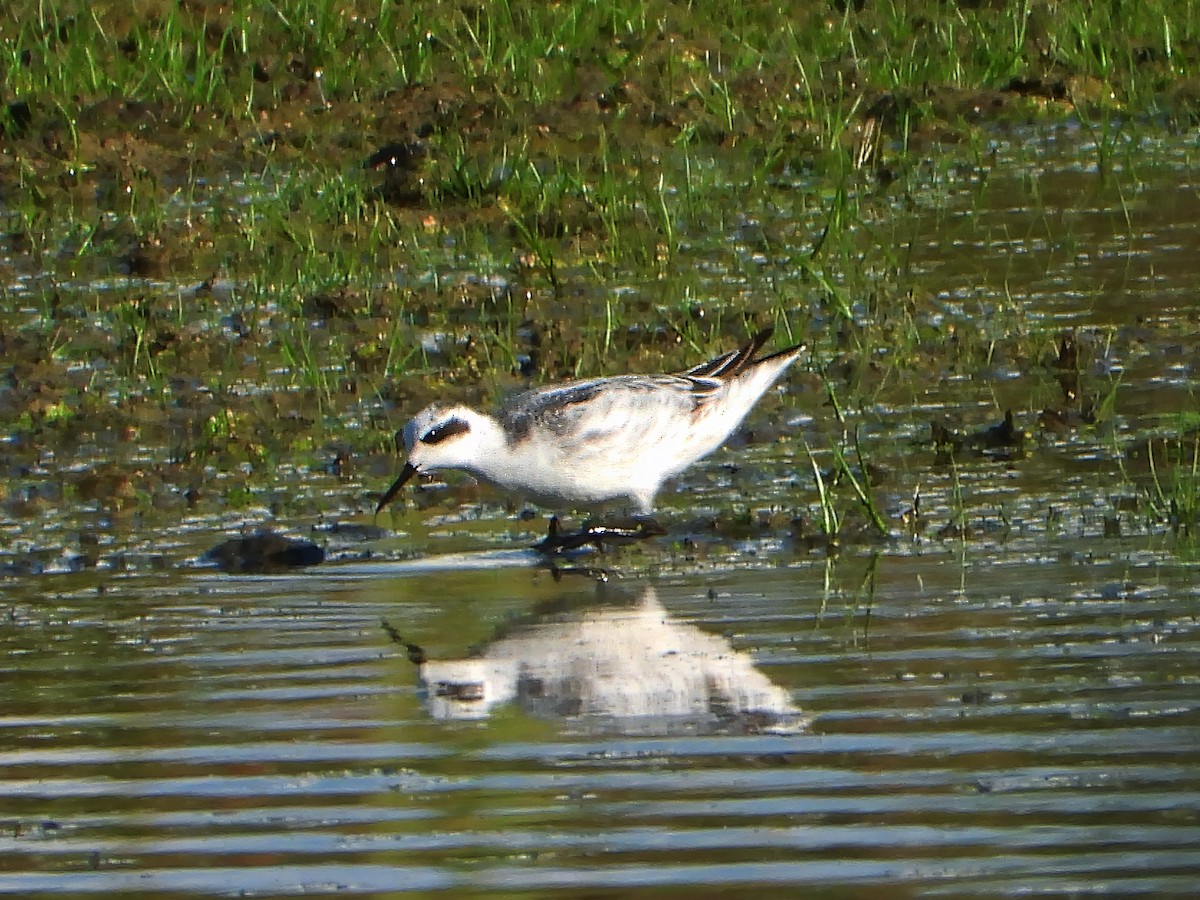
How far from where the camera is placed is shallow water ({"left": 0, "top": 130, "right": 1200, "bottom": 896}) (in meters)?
5.59

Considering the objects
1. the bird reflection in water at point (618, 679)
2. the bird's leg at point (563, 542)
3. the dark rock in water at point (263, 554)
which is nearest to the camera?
the bird reflection in water at point (618, 679)

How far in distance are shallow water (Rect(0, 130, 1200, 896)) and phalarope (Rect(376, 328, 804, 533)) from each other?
21cm

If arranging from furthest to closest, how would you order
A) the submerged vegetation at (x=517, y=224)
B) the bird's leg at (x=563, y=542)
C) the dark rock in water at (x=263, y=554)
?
the submerged vegetation at (x=517, y=224) → the bird's leg at (x=563, y=542) → the dark rock in water at (x=263, y=554)

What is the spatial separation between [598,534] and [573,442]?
42cm

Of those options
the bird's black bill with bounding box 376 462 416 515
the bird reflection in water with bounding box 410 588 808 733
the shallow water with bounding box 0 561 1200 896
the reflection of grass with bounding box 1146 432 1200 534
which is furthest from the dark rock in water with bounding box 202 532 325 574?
the reflection of grass with bounding box 1146 432 1200 534

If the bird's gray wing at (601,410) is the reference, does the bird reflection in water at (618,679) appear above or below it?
below

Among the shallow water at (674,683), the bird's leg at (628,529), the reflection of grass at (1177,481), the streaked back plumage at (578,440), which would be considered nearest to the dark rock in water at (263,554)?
the shallow water at (674,683)

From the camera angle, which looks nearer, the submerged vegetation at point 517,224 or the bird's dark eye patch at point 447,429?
the bird's dark eye patch at point 447,429

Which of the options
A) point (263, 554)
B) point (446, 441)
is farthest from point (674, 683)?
point (446, 441)

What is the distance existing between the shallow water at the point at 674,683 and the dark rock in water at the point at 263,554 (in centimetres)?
11

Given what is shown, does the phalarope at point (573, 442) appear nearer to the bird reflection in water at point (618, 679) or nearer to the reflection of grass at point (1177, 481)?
the bird reflection in water at point (618, 679)

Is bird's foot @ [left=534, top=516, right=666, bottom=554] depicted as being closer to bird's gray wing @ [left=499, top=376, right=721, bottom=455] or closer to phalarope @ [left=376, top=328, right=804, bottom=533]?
phalarope @ [left=376, top=328, right=804, bottom=533]

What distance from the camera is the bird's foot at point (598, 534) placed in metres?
9.22

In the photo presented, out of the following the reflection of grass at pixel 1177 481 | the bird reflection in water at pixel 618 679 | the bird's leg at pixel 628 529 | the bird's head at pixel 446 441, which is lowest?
the bird's leg at pixel 628 529
